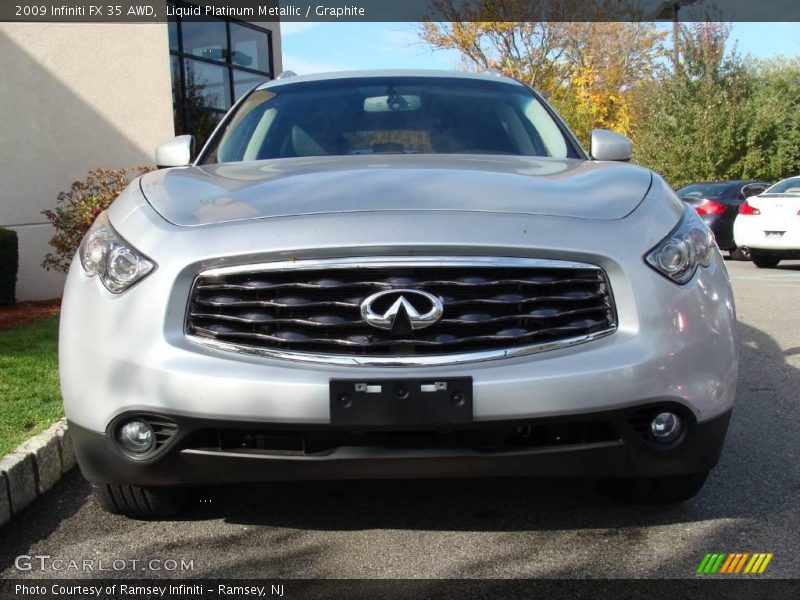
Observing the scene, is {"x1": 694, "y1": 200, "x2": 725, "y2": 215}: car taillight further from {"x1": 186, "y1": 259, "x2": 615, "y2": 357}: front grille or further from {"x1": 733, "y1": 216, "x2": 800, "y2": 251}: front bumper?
{"x1": 186, "y1": 259, "x2": 615, "y2": 357}: front grille

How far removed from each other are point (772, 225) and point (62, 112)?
10184mm

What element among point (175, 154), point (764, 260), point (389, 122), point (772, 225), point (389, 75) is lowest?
point (764, 260)

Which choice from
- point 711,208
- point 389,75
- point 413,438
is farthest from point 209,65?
point 413,438

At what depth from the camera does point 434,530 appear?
3205 millimetres

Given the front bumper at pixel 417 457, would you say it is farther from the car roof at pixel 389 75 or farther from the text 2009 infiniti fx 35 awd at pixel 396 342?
the car roof at pixel 389 75

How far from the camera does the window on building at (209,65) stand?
14.0 meters

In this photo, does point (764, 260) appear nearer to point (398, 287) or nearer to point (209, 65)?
point (209, 65)

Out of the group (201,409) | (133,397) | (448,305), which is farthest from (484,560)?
(133,397)

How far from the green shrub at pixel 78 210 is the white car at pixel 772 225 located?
9.45 m

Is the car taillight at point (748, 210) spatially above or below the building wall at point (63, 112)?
below

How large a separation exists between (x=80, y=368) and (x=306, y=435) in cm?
74

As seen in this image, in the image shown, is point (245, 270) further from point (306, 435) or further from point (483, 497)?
point (483, 497)

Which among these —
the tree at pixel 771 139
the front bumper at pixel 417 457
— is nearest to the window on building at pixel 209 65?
the front bumper at pixel 417 457

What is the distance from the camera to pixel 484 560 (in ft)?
9.65
